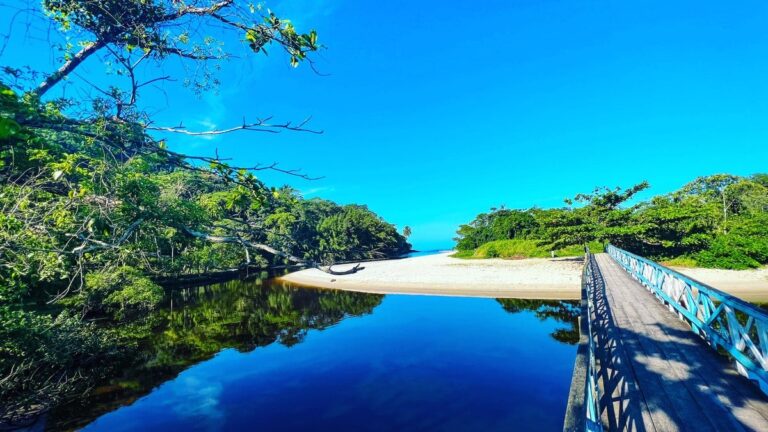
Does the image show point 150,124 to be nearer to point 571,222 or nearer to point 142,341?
point 142,341

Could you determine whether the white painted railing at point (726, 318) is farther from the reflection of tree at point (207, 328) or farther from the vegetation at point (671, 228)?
the vegetation at point (671, 228)

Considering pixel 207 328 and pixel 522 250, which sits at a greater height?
pixel 522 250

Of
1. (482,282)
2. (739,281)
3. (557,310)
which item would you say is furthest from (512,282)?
(739,281)

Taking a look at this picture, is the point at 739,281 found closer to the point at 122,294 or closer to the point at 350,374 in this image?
the point at 350,374

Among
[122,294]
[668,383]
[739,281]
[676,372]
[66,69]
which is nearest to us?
[66,69]

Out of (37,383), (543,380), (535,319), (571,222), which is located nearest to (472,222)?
(571,222)

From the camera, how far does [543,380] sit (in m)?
8.70

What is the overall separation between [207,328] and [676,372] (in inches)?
708

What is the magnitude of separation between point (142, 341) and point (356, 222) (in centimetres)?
3846

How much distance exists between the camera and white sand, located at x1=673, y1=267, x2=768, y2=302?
1442 centimetres

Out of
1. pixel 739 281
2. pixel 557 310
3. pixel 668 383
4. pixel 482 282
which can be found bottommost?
pixel 557 310

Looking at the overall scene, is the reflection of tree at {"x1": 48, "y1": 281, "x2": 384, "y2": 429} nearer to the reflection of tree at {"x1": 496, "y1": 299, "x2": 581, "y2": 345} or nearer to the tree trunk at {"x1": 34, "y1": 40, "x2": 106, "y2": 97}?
the reflection of tree at {"x1": 496, "y1": 299, "x2": 581, "y2": 345}

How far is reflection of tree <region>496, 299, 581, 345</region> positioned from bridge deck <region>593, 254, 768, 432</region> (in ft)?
18.3

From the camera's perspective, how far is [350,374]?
978 cm
